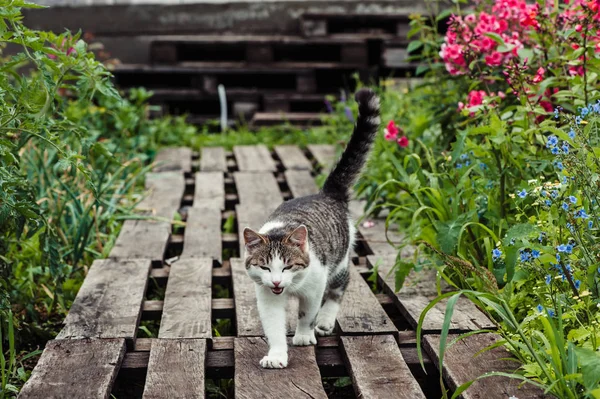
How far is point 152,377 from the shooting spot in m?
2.59

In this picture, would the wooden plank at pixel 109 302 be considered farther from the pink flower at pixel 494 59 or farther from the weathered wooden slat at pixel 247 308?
the pink flower at pixel 494 59

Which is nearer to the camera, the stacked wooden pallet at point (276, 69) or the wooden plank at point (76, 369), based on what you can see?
the wooden plank at point (76, 369)

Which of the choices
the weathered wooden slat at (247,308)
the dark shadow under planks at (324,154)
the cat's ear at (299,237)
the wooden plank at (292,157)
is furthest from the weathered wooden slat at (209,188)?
the cat's ear at (299,237)

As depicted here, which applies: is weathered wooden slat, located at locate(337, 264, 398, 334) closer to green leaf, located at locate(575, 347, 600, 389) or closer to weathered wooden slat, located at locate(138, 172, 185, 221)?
green leaf, located at locate(575, 347, 600, 389)

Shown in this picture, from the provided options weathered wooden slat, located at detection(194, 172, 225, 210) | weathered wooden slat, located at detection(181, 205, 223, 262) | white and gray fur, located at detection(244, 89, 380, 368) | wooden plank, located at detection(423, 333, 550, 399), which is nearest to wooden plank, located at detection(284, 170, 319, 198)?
weathered wooden slat, located at detection(194, 172, 225, 210)

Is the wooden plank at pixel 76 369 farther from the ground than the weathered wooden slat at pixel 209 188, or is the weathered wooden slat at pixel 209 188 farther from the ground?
the wooden plank at pixel 76 369

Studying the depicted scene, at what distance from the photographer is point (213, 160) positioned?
21.1 feet

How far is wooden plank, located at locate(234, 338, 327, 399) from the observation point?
8.25ft

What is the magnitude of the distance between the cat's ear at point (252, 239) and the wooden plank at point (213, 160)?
3.17 metres

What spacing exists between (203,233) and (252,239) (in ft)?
5.01

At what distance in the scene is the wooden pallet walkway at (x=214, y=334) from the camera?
2.55 meters

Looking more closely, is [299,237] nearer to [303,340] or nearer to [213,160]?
[303,340]

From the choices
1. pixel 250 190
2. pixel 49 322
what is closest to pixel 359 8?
pixel 250 190

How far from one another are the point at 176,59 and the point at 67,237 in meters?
4.07
